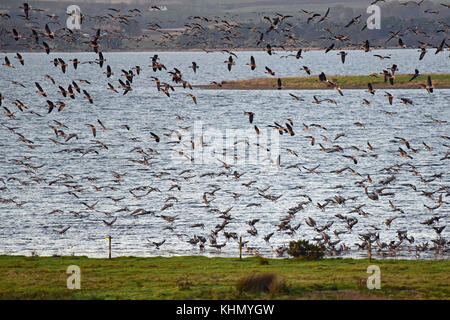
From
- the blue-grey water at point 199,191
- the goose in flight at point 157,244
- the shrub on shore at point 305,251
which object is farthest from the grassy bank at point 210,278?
the goose in flight at point 157,244

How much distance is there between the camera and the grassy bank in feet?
121

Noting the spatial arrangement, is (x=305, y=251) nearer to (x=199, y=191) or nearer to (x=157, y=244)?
(x=157, y=244)

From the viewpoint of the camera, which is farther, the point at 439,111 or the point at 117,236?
the point at 439,111

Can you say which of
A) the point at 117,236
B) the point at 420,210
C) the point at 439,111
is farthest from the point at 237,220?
the point at 439,111

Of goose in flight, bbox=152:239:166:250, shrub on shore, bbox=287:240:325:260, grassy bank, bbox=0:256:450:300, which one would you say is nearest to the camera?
grassy bank, bbox=0:256:450:300

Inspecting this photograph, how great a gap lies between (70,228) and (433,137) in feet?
312

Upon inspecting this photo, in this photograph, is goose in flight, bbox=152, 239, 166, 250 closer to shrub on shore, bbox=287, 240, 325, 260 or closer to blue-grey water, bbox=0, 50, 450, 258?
blue-grey water, bbox=0, 50, 450, 258

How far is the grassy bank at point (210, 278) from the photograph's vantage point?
36906 millimetres

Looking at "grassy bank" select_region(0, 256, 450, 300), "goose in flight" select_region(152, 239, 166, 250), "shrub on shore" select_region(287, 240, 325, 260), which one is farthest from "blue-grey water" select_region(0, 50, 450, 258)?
"grassy bank" select_region(0, 256, 450, 300)

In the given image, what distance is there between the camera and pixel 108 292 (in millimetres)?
38375

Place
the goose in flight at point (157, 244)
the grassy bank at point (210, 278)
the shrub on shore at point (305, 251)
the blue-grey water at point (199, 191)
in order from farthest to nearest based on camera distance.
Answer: the blue-grey water at point (199, 191) < the goose in flight at point (157, 244) < the shrub on shore at point (305, 251) < the grassy bank at point (210, 278)

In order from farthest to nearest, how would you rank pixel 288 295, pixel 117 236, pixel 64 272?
pixel 117 236
pixel 64 272
pixel 288 295

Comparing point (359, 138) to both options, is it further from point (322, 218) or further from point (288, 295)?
point (288, 295)

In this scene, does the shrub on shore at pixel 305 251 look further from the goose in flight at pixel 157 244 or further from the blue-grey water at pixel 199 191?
the goose in flight at pixel 157 244
